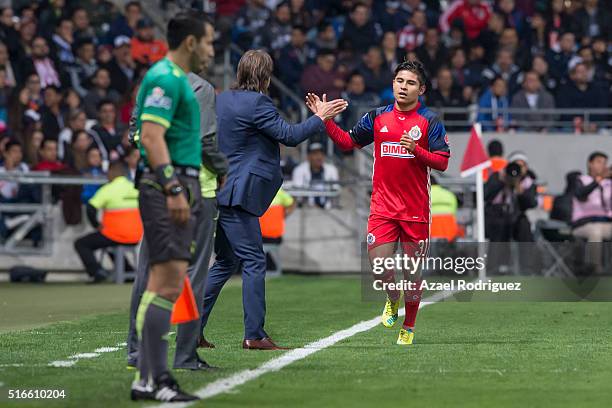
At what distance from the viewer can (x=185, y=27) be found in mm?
7949

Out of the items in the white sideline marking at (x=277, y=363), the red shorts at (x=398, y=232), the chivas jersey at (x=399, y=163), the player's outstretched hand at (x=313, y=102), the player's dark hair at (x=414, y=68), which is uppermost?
the player's dark hair at (x=414, y=68)

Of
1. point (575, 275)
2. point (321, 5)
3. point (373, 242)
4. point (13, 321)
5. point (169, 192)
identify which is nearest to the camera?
point (169, 192)

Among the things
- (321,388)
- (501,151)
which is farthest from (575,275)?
(321,388)

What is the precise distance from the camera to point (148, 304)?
307 inches

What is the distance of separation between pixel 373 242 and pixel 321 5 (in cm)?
1702

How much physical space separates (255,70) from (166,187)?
3.46 metres

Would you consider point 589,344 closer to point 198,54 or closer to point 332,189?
point 198,54

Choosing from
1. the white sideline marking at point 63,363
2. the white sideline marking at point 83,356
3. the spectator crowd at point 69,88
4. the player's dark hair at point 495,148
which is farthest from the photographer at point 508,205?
the white sideline marking at point 63,363

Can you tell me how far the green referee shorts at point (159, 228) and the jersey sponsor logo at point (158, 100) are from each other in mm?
375

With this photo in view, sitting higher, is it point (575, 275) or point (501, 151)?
point (501, 151)

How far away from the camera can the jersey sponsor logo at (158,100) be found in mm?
7750

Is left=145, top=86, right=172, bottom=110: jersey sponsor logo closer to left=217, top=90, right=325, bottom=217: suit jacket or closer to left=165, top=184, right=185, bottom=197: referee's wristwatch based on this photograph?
left=165, top=184, right=185, bottom=197: referee's wristwatch

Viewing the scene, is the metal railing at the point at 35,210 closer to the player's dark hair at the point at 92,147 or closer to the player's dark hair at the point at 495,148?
the player's dark hair at the point at 92,147

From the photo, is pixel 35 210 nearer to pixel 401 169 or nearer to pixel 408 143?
pixel 401 169
